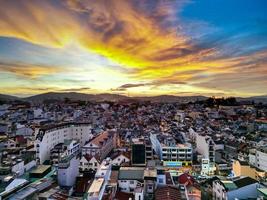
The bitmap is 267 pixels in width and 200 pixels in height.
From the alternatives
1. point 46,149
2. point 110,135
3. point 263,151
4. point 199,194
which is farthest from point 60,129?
point 263,151

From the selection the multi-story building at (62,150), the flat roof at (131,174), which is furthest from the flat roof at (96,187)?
the multi-story building at (62,150)

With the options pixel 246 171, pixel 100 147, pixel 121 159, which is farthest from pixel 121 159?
pixel 246 171

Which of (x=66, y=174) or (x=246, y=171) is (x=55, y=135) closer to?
(x=66, y=174)

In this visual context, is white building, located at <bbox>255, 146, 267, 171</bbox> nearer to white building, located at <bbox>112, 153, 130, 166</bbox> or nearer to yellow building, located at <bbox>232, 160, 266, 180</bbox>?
yellow building, located at <bbox>232, 160, 266, 180</bbox>

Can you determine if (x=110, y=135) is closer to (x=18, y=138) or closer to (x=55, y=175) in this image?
(x=18, y=138)

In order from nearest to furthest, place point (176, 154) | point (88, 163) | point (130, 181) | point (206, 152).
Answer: point (130, 181)
point (88, 163)
point (176, 154)
point (206, 152)

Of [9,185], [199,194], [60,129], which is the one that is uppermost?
[60,129]
